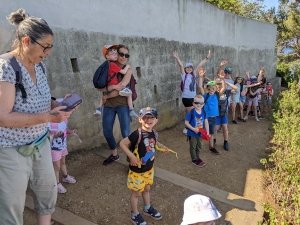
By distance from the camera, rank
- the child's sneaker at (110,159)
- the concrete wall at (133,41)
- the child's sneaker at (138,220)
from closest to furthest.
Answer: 1. the child's sneaker at (138,220)
2. the concrete wall at (133,41)
3. the child's sneaker at (110,159)

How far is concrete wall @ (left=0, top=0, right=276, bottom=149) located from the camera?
395cm

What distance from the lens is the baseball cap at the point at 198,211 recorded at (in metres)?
1.78

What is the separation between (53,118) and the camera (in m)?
1.83

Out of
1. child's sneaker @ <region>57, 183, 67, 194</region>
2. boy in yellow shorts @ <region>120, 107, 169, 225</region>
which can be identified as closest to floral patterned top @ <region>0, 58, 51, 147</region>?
boy in yellow shorts @ <region>120, 107, 169, 225</region>

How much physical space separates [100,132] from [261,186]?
294cm

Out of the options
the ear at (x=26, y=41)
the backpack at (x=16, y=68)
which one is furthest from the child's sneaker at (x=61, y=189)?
the ear at (x=26, y=41)

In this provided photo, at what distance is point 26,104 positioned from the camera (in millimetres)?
1842

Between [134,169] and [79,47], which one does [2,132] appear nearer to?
[134,169]

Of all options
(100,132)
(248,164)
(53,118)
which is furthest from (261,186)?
(53,118)

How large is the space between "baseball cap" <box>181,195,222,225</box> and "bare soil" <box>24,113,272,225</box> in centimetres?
150

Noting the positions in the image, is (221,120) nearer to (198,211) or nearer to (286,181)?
(286,181)

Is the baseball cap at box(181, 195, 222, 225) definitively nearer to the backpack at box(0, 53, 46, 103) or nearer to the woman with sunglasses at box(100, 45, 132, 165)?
the backpack at box(0, 53, 46, 103)

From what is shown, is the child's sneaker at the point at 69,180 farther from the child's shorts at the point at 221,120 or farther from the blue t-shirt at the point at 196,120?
the child's shorts at the point at 221,120

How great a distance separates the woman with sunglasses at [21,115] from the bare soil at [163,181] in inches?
41.3
